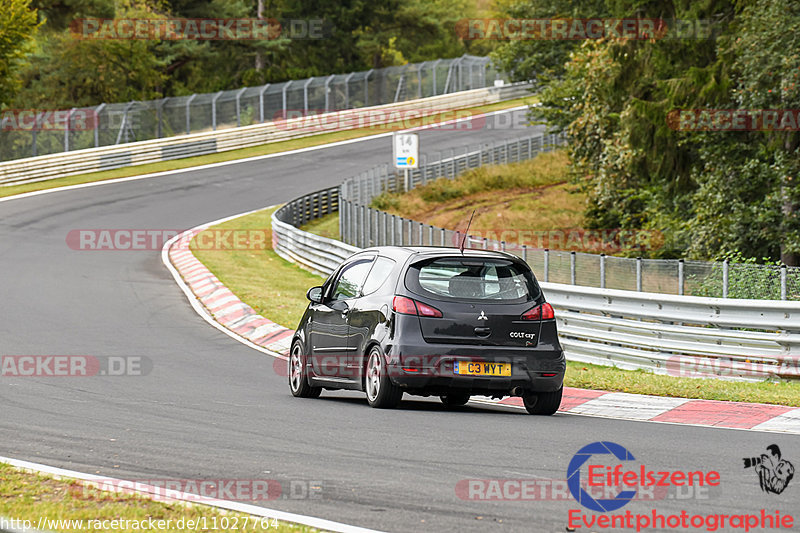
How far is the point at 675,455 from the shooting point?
7.73 metres

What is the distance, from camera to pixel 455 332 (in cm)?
1012

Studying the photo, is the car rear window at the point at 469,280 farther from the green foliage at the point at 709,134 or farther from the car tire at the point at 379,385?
the green foliage at the point at 709,134

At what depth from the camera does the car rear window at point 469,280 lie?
10.3 meters

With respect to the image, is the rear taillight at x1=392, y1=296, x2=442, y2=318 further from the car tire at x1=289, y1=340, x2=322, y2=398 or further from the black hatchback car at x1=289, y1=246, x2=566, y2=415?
the car tire at x1=289, y1=340, x2=322, y2=398

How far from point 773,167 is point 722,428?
1293cm

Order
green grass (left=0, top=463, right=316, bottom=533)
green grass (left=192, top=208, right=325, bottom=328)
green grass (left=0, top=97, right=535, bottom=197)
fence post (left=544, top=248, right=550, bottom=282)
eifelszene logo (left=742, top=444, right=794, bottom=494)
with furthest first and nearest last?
1. green grass (left=0, top=97, right=535, bottom=197)
2. green grass (left=192, top=208, right=325, bottom=328)
3. fence post (left=544, top=248, right=550, bottom=282)
4. eifelszene logo (left=742, top=444, right=794, bottom=494)
5. green grass (left=0, top=463, right=316, bottom=533)

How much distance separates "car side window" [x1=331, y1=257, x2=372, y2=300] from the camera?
11289mm

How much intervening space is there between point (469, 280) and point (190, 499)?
15.1ft
